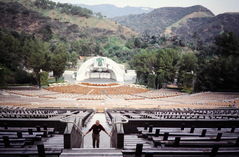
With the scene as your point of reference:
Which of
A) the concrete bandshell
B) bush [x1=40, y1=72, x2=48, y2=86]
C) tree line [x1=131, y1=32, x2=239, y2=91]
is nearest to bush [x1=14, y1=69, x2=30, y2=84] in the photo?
bush [x1=40, y1=72, x2=48, y2=86]

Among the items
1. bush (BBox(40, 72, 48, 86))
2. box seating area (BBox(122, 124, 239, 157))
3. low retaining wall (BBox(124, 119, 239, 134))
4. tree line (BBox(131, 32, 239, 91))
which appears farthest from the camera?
bush (BBox(40, 72, 48, 86))

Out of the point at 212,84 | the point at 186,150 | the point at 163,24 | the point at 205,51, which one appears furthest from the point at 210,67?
the point at 163,24

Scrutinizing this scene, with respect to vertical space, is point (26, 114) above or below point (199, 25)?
below

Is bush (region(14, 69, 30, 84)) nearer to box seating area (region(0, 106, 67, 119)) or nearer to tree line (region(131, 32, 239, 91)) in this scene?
box seating area (region(0, 106, 67, 119))

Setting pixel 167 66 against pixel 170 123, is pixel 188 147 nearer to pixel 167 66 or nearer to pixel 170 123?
pixel 170 123

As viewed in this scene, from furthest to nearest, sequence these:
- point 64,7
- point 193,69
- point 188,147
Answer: point 64,7, point 193,69, point 188,147

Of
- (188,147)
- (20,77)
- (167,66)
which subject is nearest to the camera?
(188,147)

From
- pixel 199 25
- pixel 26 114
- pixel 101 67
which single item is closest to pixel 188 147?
pixel 26 114

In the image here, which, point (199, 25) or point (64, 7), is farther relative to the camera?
point (199, 25)

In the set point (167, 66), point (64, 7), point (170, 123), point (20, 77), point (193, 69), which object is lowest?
point (170, 123)

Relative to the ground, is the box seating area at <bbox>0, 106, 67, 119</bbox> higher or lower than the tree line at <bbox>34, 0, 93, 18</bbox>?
lower

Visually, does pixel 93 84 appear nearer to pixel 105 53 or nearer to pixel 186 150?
pixel 186 150

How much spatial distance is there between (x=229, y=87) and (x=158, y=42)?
68884mm

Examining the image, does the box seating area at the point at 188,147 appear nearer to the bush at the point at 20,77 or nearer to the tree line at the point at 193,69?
the tree line at the point at 193,69
